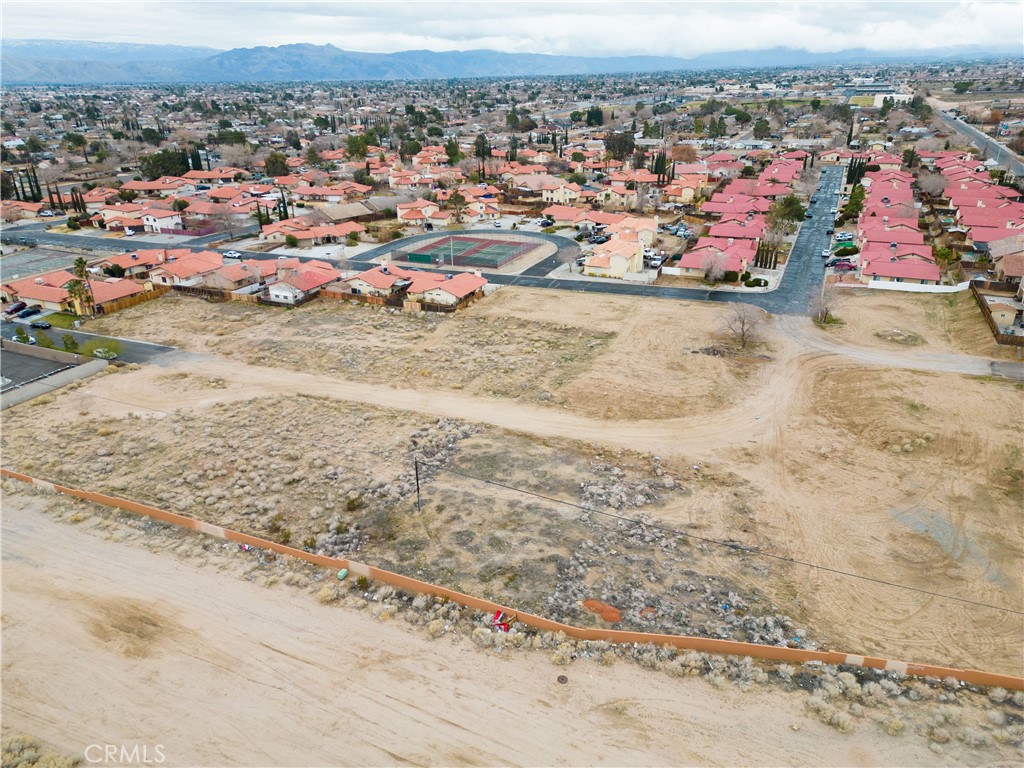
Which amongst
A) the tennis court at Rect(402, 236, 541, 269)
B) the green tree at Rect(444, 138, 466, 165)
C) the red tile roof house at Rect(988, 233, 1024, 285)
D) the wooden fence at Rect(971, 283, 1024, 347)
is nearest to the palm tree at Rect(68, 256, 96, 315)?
the tennis court at Rect(402, 236, 541, 269)

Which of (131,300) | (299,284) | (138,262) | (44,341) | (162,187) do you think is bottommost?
(44,341)

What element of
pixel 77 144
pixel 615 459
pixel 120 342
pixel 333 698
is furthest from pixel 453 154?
pixel 333 698

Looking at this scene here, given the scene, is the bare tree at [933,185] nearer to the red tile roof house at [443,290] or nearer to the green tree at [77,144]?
the red tile roof house at [443,290]

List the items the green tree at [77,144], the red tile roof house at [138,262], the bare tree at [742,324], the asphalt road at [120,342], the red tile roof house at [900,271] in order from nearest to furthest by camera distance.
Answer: the bare tree at [742,324] → the asphalt road at [120,342] → the red tile roof house at [900,271] → the red tile roof house at [138,262] → the green tree at [77,144]

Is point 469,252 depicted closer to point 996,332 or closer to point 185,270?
point 185,270

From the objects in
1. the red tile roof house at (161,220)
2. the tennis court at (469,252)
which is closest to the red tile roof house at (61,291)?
the red tile roof house at (161,220)

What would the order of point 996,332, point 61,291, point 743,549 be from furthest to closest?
point 61,291
point 996,332
point 743,549
